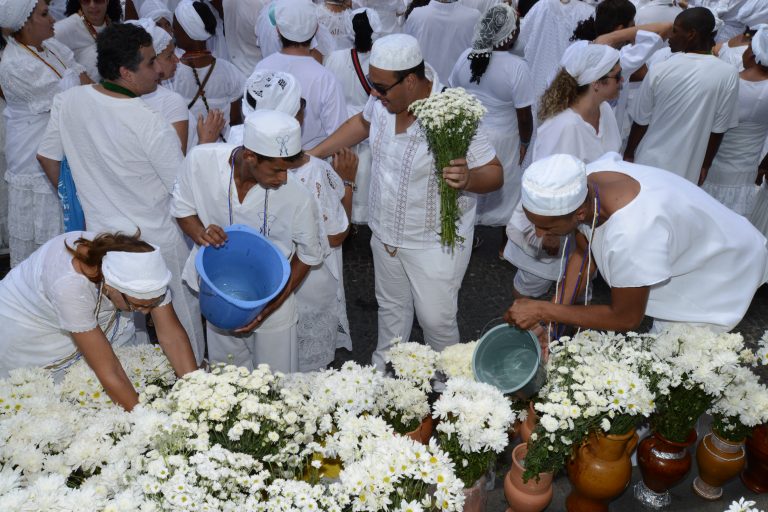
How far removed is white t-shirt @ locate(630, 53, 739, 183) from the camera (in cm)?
538

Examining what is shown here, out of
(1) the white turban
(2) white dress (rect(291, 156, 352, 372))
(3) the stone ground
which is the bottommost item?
(3) the stone ground

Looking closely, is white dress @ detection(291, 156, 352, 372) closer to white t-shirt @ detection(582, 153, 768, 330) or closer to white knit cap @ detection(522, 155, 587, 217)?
white knit cap @ detection(522, 155, 587, 217)

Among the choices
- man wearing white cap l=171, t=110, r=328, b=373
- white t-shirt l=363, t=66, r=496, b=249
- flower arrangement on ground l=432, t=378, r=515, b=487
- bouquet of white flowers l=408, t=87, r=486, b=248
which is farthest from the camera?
white t-shirt l=363, t=66, r=496, b=249

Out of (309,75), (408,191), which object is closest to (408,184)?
(408,191)

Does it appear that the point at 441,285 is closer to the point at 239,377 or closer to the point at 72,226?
the point at 239,377

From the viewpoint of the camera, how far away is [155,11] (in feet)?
20.6

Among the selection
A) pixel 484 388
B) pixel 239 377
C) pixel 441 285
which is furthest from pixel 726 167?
pixel 239 377

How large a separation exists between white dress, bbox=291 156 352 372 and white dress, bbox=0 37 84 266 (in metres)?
2.06

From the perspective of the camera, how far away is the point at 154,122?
4004mm

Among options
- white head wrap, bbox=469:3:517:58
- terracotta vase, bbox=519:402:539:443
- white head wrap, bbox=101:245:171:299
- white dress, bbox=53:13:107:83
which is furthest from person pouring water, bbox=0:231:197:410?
white head wrap, bbox=469:3:517:58

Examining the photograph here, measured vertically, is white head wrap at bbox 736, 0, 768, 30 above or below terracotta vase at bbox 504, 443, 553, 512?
above

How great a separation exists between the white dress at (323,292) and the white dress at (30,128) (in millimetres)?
2055

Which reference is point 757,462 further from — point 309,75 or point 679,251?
point 309,75

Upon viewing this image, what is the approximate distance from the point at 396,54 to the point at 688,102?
297 cm
